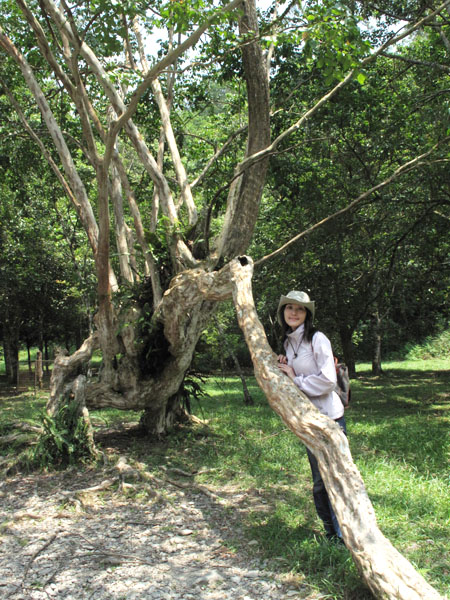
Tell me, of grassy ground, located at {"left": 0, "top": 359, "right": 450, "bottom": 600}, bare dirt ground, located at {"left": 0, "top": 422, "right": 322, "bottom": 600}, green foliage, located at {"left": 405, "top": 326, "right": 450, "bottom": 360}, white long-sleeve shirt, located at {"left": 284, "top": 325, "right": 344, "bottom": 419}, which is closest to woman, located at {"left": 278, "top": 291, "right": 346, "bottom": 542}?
white long-sleeve shirt, located at {"left": 284, "top": 325, "right": 344, "bottom": 419}

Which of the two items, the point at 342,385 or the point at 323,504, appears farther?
the point at 342,385

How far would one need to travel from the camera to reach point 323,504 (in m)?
3.64

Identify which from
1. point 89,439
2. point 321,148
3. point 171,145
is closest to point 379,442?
point 89,439

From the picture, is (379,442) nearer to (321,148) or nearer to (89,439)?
(89,439)

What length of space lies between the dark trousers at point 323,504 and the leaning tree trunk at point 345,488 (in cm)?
29

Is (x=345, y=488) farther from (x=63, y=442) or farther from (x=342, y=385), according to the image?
(x=63, y=442)

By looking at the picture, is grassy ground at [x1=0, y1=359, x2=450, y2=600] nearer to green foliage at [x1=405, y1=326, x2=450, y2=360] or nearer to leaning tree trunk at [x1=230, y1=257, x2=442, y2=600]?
leaning tree trunk at [x1=230, y1=257, x2=442, y2=600]

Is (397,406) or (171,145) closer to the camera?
(171,145)

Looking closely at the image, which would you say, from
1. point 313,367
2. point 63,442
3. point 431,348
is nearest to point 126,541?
point 313,367

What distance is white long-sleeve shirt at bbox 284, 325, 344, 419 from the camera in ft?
11.7

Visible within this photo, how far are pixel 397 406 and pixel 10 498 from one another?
323 inches

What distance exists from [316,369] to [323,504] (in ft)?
3.13

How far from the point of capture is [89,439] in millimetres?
6066

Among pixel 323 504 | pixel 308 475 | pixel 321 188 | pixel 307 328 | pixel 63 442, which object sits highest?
pixel 321 188
